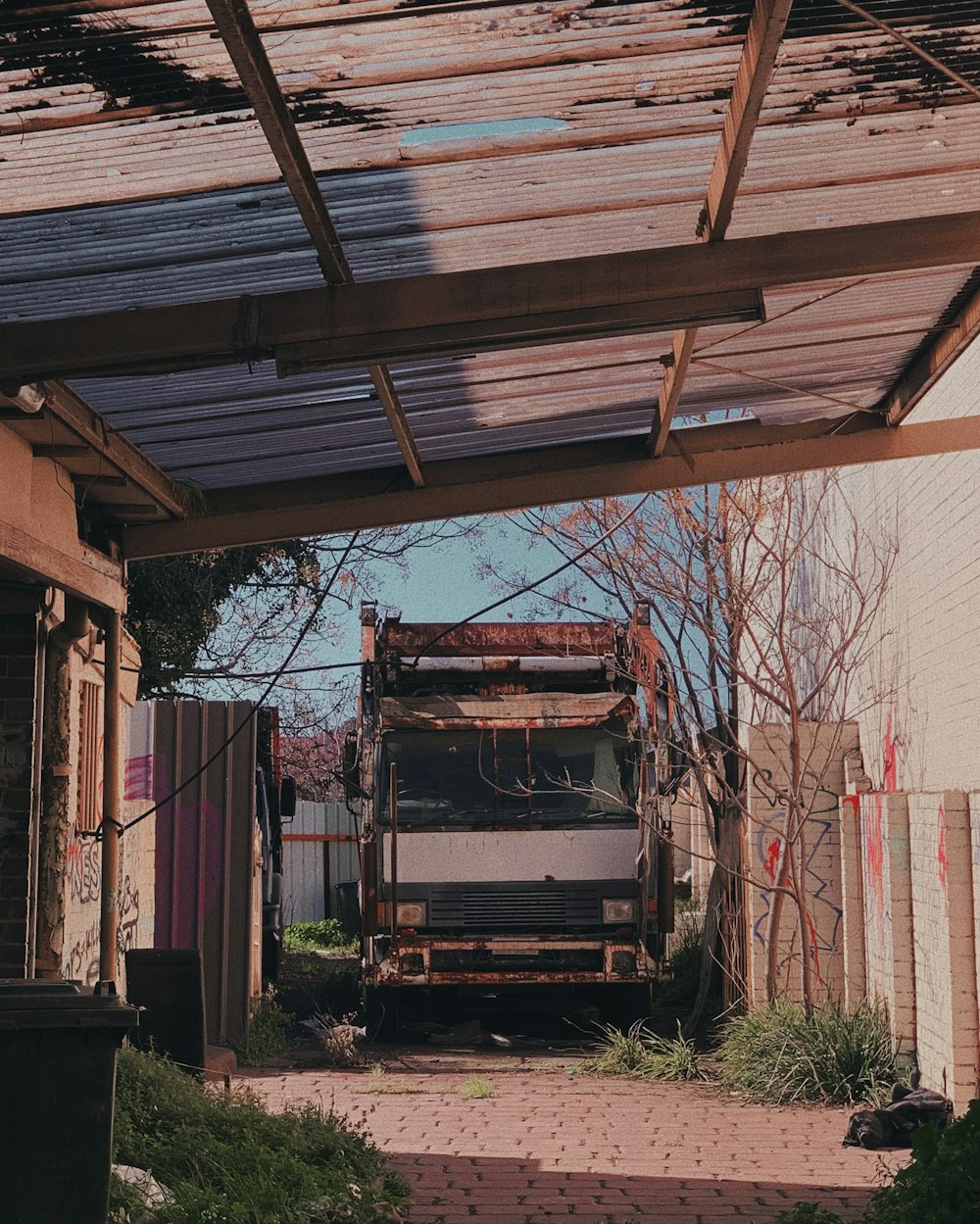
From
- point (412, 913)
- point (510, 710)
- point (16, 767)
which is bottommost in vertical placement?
point (412, 913)

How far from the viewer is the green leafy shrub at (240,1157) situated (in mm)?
6270

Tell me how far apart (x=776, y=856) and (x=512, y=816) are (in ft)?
7.95

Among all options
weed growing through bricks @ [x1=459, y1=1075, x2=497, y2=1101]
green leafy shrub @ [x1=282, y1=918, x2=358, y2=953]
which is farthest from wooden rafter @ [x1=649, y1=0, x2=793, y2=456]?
green leafy shrub @ [x1=282, y1=918, x2=358, y2=953]

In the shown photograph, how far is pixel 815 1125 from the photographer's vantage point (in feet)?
32.6

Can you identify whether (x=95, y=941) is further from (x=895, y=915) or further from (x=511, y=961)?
(x=895, y=915)

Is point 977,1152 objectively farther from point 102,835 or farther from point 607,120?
point 102,835

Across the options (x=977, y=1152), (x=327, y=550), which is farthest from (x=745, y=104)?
(x=327, y=550)

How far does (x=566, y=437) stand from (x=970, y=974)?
4027mm

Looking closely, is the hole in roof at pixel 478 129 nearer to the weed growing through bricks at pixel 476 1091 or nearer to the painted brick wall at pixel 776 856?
the weed growing through bricks at pixel 476 1091

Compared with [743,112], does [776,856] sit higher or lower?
lower

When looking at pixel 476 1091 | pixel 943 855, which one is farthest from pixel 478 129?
pixel 476 1091

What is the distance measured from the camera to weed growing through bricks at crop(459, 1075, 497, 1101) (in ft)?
36.1

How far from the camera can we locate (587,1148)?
9.20 metres

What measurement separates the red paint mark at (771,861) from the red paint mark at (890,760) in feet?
3.63
